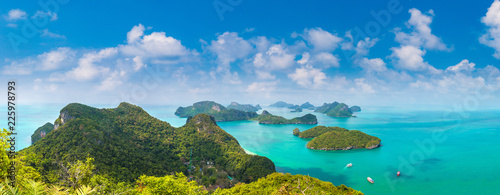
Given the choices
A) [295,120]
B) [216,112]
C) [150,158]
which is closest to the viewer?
[150,158]

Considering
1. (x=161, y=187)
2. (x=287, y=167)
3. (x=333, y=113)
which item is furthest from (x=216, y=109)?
(x=161, y=187)

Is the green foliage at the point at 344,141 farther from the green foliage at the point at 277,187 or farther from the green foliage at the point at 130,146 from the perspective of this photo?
the green foliage at the point at 277,187

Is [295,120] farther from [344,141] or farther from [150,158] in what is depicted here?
[150,158]

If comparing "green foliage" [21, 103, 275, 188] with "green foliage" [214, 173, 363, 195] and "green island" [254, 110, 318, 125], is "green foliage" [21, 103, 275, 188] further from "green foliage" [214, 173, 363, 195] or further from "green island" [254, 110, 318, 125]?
"green island" [254, 110, 318, 125]

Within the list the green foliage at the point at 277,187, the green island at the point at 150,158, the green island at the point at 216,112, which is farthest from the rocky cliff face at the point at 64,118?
the green island at the point at 216,112

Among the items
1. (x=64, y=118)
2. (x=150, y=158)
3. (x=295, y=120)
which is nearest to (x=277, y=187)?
(x=150, y=158)

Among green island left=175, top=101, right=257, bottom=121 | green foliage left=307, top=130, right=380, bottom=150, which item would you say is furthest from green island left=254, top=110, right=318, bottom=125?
green foliage left=307, top=130, right=380, bottom=150
